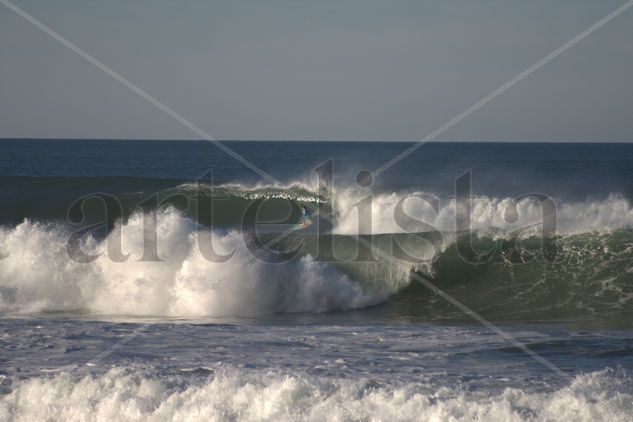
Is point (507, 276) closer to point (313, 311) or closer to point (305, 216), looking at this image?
point (313, 311)

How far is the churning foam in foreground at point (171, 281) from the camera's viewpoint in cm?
1326

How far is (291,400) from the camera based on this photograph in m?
7.61

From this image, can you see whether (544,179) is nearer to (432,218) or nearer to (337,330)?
(432,218)

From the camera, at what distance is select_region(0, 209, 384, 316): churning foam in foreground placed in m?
13.3

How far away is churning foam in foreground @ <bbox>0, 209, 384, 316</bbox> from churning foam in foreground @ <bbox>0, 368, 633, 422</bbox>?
16.1ft

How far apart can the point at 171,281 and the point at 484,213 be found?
11.1 meters

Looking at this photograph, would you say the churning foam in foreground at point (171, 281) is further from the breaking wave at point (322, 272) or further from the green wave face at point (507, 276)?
the green wave face at point (507, 276)

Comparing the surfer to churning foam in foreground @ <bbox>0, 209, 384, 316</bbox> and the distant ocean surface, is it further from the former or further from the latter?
churning foam in foreground @ <bbox>0, 209, 384, 316</bbox>

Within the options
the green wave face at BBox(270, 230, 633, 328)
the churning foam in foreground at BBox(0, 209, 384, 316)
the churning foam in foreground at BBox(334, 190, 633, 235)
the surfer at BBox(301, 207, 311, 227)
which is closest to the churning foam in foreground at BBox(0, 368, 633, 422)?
the green wave face at BBox(270, 230, 633, 328)

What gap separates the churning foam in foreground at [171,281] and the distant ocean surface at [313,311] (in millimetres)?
39

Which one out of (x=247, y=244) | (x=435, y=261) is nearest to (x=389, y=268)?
(x=435, y=261)

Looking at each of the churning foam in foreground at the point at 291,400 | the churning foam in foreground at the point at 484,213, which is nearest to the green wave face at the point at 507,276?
the churning foam in foreground at the point at 484,213

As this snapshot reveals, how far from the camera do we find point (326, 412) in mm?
7398

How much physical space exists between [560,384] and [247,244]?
851 centimetres
